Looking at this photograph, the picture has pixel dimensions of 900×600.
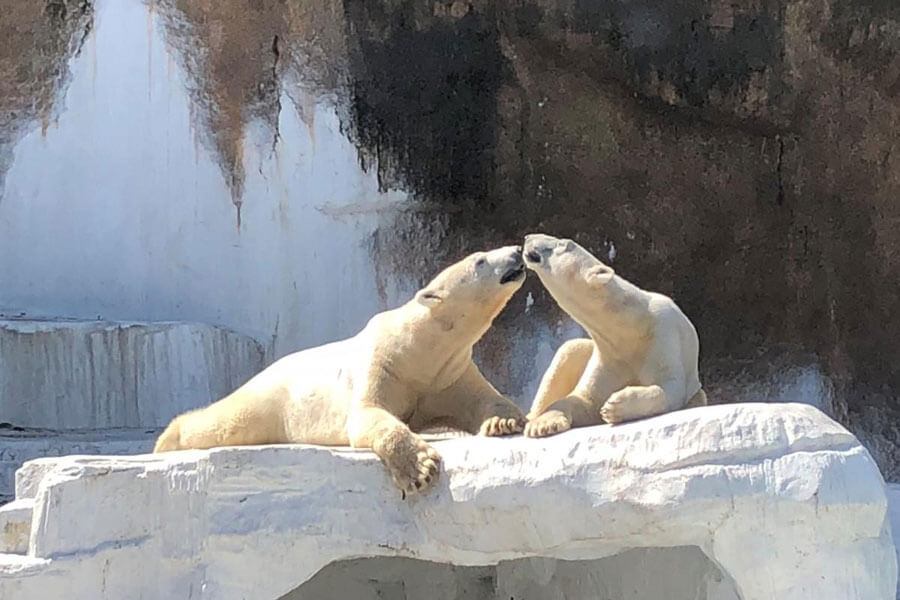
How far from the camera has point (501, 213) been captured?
6176 millimetres

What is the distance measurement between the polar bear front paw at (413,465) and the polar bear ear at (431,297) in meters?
0.43

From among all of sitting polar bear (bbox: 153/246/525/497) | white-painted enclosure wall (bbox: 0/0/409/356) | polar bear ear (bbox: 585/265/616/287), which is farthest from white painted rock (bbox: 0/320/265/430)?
polar bear ear (bbox: 585/265/616/287)

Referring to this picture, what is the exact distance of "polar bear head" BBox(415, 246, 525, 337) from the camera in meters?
2.86

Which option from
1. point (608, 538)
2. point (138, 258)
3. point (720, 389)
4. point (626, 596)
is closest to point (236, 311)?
point (138, 258)

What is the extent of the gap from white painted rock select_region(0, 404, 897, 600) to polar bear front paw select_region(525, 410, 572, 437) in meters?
0.04

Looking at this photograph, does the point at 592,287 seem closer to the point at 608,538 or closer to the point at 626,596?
the point at 608,538

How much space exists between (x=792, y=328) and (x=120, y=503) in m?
4.12

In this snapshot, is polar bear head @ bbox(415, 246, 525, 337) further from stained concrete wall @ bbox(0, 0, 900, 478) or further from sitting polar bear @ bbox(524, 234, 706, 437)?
stained concrete wall @ bbox(0, 0, 900, 478)

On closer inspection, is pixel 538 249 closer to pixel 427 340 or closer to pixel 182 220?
pixel 427 340

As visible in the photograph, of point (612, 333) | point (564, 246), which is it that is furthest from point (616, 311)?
point (564, 246)

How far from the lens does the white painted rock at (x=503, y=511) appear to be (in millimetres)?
2359

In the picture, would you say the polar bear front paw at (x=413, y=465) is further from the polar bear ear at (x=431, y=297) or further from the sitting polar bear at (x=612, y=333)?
the polar bear ear at (x=431, y=297)

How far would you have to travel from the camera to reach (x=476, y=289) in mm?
2881

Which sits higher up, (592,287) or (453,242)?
(592,287)
